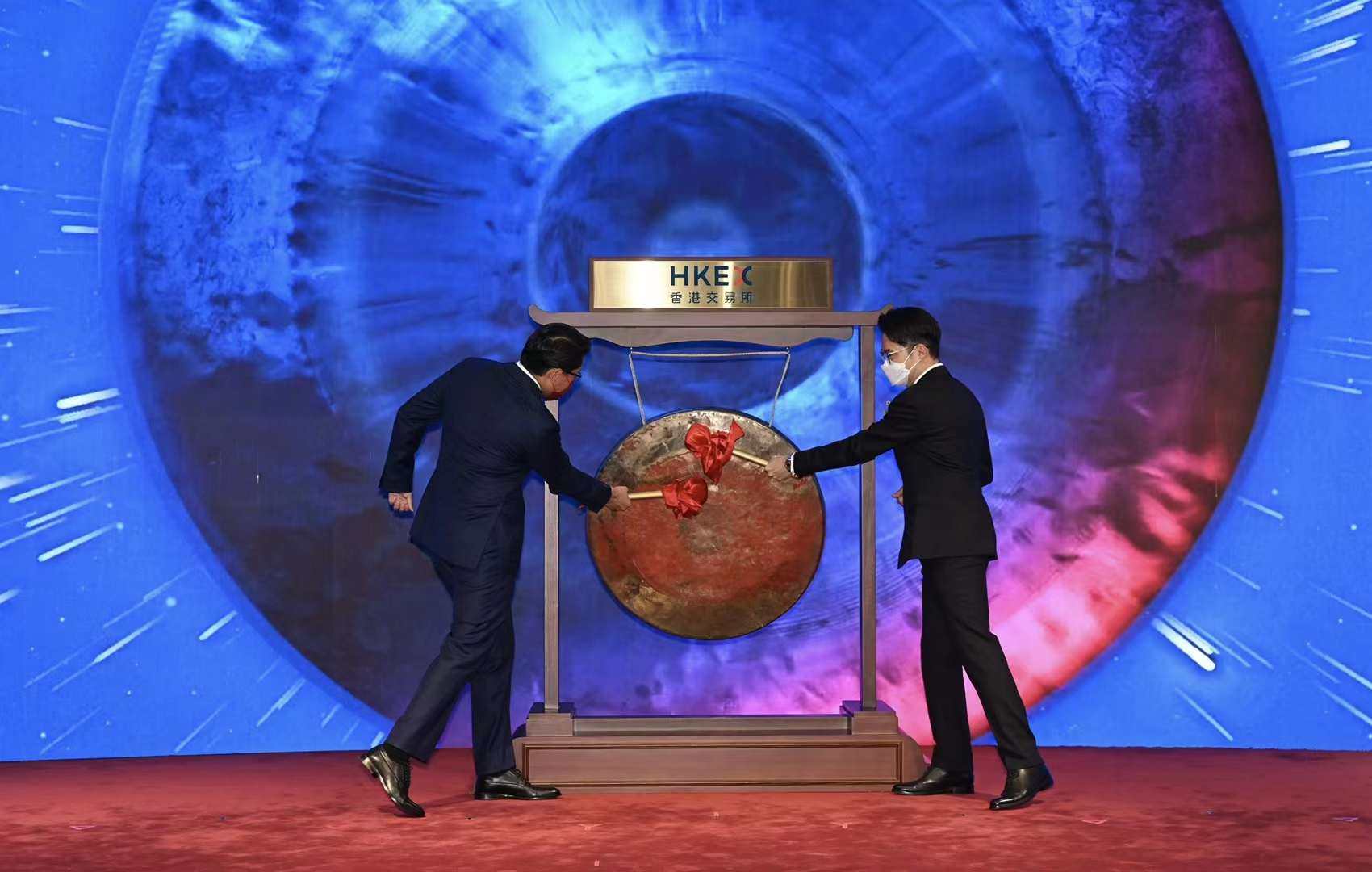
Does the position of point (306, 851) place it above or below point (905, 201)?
below

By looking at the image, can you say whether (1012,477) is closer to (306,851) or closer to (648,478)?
(648,478)

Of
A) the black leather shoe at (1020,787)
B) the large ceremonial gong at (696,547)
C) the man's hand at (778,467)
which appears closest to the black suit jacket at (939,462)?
the man's hand at (778,467)

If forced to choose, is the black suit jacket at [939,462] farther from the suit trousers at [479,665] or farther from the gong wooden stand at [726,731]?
the suit trousers at [479,665]

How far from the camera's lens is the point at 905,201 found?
4555 mm

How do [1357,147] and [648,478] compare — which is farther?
[1357,147]

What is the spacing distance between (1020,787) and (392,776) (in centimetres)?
156

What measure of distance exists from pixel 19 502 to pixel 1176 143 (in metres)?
3.70

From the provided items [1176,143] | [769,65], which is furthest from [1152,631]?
[769,65]

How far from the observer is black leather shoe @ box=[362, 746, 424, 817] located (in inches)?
141

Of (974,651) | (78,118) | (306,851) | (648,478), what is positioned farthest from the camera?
(78,118)

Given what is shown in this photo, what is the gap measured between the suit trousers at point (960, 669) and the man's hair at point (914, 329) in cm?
57

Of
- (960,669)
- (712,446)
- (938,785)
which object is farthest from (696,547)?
(938,785)

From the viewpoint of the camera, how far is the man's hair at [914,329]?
12.7 feet

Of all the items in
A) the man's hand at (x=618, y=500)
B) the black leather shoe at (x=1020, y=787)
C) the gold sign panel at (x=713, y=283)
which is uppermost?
the gold sign panel at (x=713, y=283)
